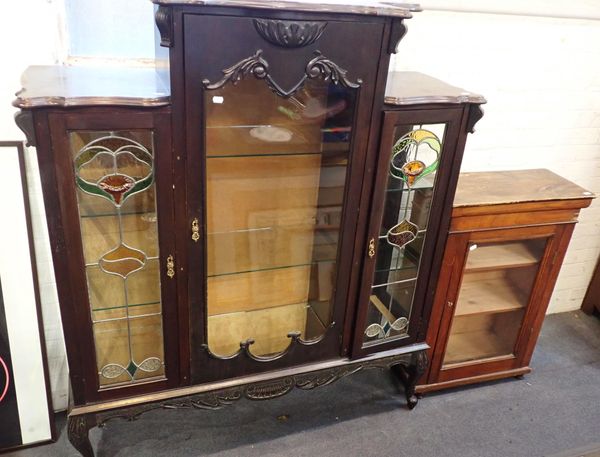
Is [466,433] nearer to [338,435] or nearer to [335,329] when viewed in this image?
[338,435]

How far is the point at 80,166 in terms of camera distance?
1335 millimetres

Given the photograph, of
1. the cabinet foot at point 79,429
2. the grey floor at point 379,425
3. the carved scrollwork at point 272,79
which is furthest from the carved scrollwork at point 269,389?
the carved scrollwork at point 272,79

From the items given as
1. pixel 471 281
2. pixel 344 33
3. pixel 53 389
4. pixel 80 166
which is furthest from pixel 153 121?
pixel 471 281

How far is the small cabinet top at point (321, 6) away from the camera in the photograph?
48.3 inches

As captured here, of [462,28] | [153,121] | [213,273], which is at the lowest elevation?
[213,273]

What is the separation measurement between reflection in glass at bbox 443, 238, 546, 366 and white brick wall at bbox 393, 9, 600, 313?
385 mm

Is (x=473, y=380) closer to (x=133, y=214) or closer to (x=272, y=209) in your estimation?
(x=272, y=209)

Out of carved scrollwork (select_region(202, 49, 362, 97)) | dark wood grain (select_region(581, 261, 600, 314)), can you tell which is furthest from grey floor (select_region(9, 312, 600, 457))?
carved scrollwork (select_region(202, 49, 362, 97))

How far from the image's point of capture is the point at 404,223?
5.81 ft

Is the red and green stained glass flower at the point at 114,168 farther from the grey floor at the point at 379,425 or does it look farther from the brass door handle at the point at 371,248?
the grey floor at the point at 379,425

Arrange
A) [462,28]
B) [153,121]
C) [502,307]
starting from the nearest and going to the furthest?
[153,121], [462,28], [502,307]

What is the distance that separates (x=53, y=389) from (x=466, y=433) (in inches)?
61.3

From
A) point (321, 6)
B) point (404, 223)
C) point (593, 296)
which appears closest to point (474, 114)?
point (404, 223)

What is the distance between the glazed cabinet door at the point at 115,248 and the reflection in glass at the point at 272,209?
0.16 m
